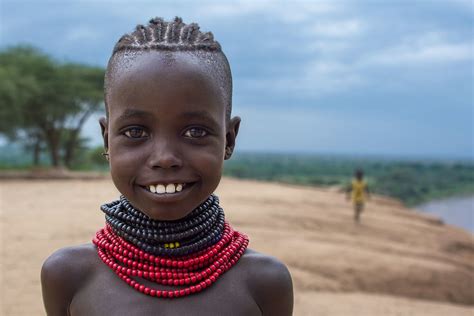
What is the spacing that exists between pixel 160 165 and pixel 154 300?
0.43 meters

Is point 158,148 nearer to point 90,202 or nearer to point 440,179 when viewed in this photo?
point 90,202

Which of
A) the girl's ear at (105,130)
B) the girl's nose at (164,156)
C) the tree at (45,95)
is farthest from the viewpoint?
the tree at (45,95)

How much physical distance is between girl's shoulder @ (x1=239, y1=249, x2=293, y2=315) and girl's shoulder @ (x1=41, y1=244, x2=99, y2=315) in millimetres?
504

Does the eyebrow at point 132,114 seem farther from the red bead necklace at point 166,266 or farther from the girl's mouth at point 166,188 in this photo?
the red bead necklace at point 166,266

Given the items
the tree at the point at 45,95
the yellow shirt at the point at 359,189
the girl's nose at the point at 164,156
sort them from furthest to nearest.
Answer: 1. the tree at the point at 45,95
2. the yellow shirt at the point at 359,189
3. the girl's nose at the point at 164,156

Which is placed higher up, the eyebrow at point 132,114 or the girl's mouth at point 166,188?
the eyebrow at point 132,114

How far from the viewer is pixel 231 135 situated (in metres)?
1.79

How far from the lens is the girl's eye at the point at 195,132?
1.56 m

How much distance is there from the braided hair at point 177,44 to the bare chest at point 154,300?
1.82ft

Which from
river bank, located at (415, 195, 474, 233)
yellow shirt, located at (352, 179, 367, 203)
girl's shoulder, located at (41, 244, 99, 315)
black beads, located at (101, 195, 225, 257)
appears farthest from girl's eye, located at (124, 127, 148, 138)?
river bank, located at (415, 195, 474, 233)

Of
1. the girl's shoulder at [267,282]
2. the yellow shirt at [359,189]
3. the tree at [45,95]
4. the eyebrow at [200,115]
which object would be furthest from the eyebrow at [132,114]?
the tree at [45,95]

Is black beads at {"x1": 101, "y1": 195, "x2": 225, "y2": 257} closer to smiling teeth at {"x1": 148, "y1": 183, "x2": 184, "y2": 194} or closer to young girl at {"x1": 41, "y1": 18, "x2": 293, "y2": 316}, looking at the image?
young girl at {"x1": 41, "y1": 18, "x2": 293, "y2": 316}

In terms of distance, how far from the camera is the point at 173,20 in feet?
5.59

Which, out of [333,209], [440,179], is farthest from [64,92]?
[440,179]
